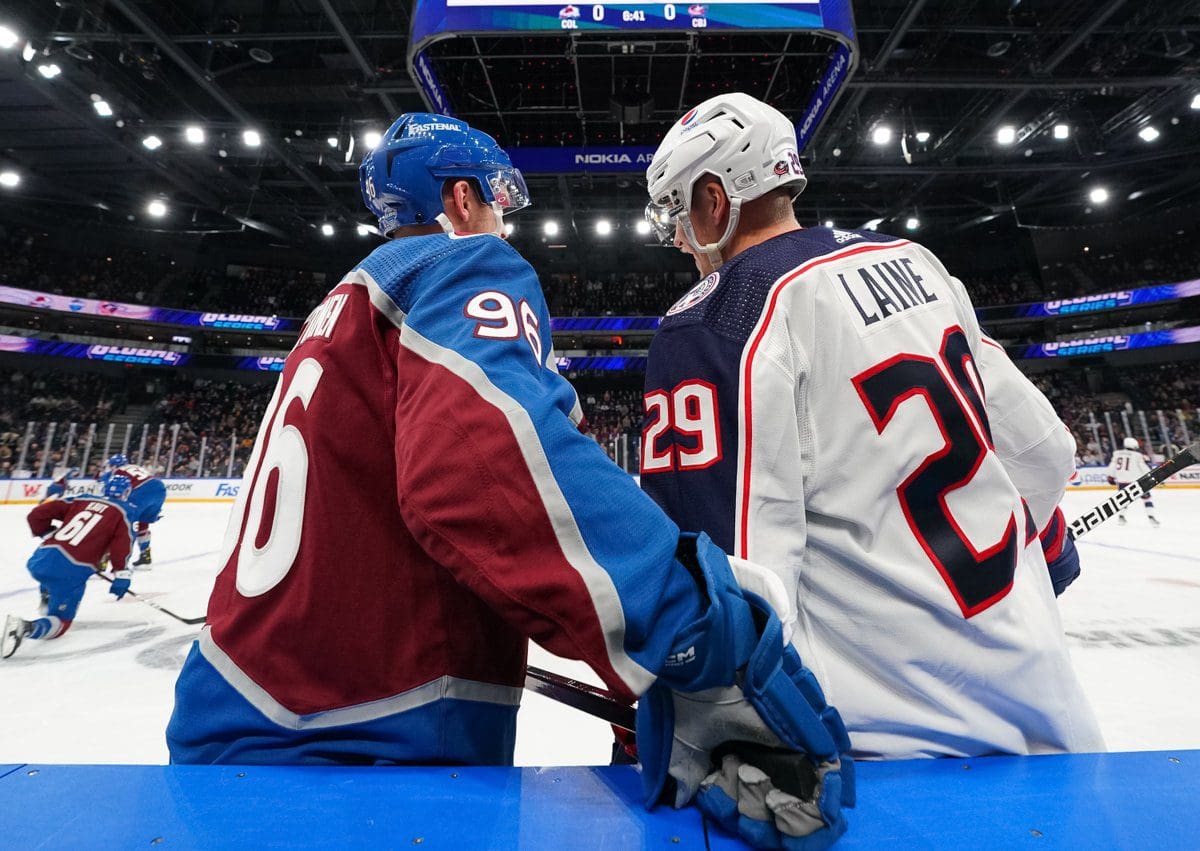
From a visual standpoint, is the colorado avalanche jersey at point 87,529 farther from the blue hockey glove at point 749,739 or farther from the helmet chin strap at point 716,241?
the blue hockey glove at point 749,739

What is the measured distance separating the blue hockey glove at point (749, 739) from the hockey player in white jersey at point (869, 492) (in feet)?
0.90

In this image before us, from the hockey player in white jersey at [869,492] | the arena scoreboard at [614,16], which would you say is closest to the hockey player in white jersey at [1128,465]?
the arena scoreboard at [614,16]

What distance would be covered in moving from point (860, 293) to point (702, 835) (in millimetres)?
804

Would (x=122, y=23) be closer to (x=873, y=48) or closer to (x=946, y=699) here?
(x=873, y=48)

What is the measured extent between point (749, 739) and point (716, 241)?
100cm

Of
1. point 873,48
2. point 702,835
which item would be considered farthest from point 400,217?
point 873,48

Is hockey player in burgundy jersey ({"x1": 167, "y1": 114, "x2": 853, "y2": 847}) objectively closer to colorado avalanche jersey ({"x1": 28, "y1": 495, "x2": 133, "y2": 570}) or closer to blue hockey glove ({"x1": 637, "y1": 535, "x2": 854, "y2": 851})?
blue hockey glove ({"x1": 637, "y1": 535, "x2": 854, "y2": 851})

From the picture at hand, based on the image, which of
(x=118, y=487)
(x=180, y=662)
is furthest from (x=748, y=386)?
(x=118, y=487)

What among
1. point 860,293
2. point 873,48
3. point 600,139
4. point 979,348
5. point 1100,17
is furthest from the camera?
point 873,48

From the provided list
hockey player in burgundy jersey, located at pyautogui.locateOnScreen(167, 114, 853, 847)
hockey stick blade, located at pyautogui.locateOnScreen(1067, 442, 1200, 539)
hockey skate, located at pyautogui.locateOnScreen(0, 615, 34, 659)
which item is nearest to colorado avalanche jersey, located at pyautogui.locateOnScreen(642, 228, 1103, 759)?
hockey player in burgundy jersey, located at pyautogui.locateOnScreen(167, 114, 853, 847)

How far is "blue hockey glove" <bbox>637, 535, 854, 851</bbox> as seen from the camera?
0.53m

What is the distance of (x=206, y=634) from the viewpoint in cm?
83

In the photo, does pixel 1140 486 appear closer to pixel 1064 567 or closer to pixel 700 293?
pixel 1064 567

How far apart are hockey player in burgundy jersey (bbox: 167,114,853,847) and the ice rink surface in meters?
1.68
